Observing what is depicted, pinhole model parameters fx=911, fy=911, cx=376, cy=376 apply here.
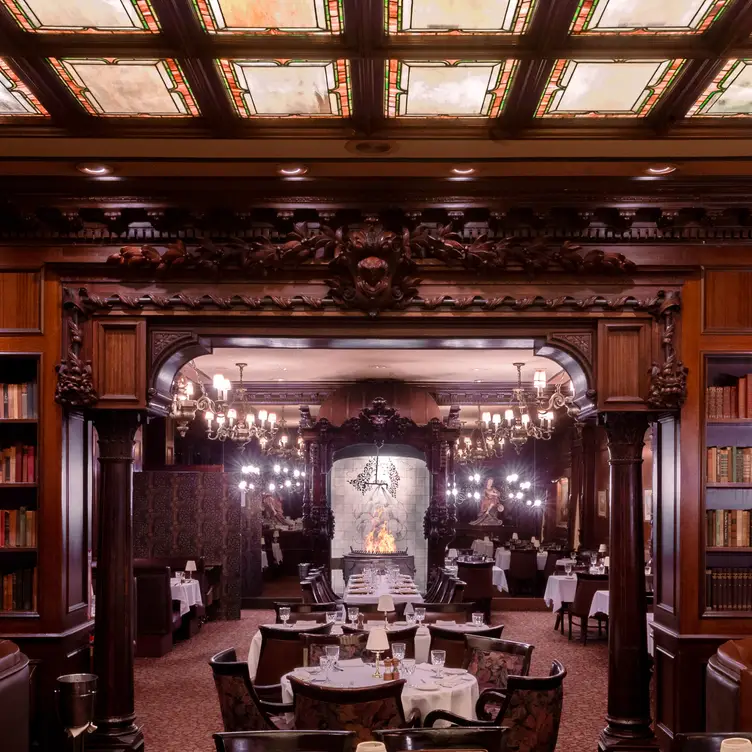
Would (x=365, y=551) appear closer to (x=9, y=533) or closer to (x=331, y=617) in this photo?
(x=331, y=617)

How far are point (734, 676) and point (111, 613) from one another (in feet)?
12.5

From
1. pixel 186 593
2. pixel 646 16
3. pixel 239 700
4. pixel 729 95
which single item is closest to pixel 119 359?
pixel 239 700

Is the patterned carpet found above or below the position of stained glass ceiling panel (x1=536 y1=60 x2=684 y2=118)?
below

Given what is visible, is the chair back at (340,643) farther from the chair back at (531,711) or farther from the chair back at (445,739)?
the chair back at (445,739)

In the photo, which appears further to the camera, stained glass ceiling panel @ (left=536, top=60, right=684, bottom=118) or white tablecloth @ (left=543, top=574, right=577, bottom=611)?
white tablecloth @ (left=543, top=574, right=577, bottom=611)

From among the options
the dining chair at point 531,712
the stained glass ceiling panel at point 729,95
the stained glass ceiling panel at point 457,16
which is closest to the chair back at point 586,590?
the dining chair at point 531,712

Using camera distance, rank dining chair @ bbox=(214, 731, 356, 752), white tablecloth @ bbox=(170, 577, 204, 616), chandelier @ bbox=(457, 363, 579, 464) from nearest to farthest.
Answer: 1. dining chair @ bbox=(214, 731, 356, 752)
2. chandelier @ bbox=(457, 363, 579, 464)
3. white tablecloth @ bbox=(170, 577, 204, 616)

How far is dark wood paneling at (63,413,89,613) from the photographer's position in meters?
5.88

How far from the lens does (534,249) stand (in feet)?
19.2

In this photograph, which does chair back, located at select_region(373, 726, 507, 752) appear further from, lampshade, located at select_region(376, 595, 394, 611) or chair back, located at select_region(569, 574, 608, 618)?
chair back, located at select_region(569, 574, 608, 618)

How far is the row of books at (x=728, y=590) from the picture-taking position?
5801mm

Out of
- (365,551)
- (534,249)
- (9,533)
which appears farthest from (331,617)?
(365,551)

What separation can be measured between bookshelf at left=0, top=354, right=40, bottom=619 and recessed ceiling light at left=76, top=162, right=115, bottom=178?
1228mm

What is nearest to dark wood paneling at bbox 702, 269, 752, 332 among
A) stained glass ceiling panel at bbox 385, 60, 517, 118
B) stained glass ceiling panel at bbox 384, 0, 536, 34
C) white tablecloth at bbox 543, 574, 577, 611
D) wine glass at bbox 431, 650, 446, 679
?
stained glass ceiling panel at bbox 385, 60, 517, 118
